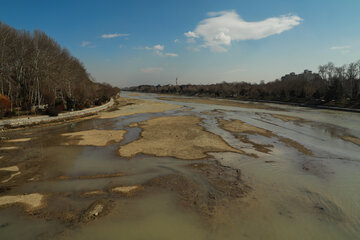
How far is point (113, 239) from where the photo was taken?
521 cm

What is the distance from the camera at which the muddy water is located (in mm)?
5438

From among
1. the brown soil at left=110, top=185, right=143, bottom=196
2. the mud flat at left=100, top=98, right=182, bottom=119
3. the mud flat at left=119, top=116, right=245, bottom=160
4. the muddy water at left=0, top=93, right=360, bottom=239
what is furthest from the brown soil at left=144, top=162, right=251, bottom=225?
the mud flat at left=100, top=98, right=182, bottom=119

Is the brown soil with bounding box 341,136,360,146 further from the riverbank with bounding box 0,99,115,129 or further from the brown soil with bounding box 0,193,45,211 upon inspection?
the riverbank with bounding box 0,99,115,129

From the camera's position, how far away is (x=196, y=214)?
6.17 metres

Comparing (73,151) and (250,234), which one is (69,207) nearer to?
(250,234)

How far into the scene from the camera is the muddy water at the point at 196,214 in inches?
214

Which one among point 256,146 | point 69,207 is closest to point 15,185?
point 69,207

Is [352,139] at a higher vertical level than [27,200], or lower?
higher

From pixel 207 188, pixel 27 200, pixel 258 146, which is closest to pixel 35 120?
pixel 27 200

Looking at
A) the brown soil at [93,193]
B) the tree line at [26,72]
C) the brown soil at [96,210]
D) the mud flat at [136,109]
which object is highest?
the tree line at [26,72]

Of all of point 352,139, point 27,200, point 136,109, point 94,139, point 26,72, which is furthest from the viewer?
point 136,109

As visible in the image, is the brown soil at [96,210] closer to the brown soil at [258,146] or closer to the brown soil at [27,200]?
the brown soil at [27,200]

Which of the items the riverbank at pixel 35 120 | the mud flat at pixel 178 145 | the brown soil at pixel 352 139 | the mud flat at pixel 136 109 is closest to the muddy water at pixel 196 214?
the mud flat at pixel 178 145

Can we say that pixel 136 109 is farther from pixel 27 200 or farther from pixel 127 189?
pixel 27 200
